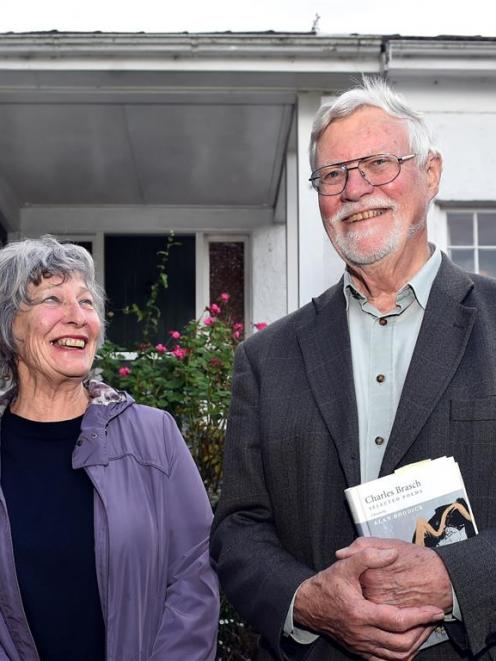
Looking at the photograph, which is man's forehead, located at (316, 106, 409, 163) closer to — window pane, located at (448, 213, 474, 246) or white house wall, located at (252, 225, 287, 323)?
window pane, located at (448, 213, 474, 246)

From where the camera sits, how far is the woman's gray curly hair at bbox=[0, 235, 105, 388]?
309cm

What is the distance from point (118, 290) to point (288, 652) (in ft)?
21.8

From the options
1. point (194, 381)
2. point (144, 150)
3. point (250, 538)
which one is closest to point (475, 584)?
point (250, 538)

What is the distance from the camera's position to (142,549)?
2779 mm

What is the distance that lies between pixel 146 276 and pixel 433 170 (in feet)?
20.8

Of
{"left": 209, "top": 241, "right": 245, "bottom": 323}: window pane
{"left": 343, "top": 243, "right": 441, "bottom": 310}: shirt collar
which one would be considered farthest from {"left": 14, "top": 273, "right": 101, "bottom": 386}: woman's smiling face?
{"left": 209, "top": 241, "right": 245, "bottom": 323}: window pane

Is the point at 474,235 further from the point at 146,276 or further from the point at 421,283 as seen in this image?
the point at 421,283

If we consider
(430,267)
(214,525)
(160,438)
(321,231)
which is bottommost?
(214,525)

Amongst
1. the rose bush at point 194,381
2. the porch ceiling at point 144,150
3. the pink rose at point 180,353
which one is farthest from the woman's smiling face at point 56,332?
the porch ceiling at point 144,150

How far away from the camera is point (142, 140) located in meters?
6.97

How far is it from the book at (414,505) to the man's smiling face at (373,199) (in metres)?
0.63

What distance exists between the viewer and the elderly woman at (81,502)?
2713 mm

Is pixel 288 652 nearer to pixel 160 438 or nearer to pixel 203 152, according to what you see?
pixel 160 438

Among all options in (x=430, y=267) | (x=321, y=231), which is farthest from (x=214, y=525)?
(x=321, y=231)
